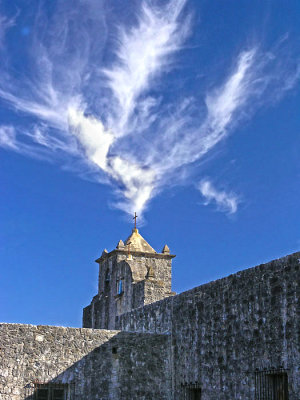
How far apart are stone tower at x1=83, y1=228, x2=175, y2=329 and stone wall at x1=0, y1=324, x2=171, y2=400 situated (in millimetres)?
9025

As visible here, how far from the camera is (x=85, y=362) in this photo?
1725 centimetres

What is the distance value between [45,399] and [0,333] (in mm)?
2223

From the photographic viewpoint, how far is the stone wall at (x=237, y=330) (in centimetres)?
1351

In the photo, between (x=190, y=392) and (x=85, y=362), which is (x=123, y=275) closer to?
(x=85, y=362)

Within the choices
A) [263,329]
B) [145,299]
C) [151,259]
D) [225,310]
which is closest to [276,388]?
[263,329]

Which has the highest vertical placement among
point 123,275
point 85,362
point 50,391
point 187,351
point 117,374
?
point 123,275

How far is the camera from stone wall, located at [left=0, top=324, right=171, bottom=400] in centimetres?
1647

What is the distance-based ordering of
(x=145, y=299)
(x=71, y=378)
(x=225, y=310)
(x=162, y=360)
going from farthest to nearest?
(x=145, y=299), (x=162, y=360), (x=71, y=378), (x=225, y=310)

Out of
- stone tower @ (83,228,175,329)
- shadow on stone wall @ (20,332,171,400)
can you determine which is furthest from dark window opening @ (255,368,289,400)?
stone tower @ (83,228,175,329)

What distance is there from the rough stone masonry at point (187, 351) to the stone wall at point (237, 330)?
0.02 metres

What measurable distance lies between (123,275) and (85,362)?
483 inches

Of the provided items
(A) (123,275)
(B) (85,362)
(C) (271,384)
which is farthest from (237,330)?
(A) (123,275)

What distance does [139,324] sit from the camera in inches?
824

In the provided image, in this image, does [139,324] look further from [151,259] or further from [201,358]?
[151,259]
